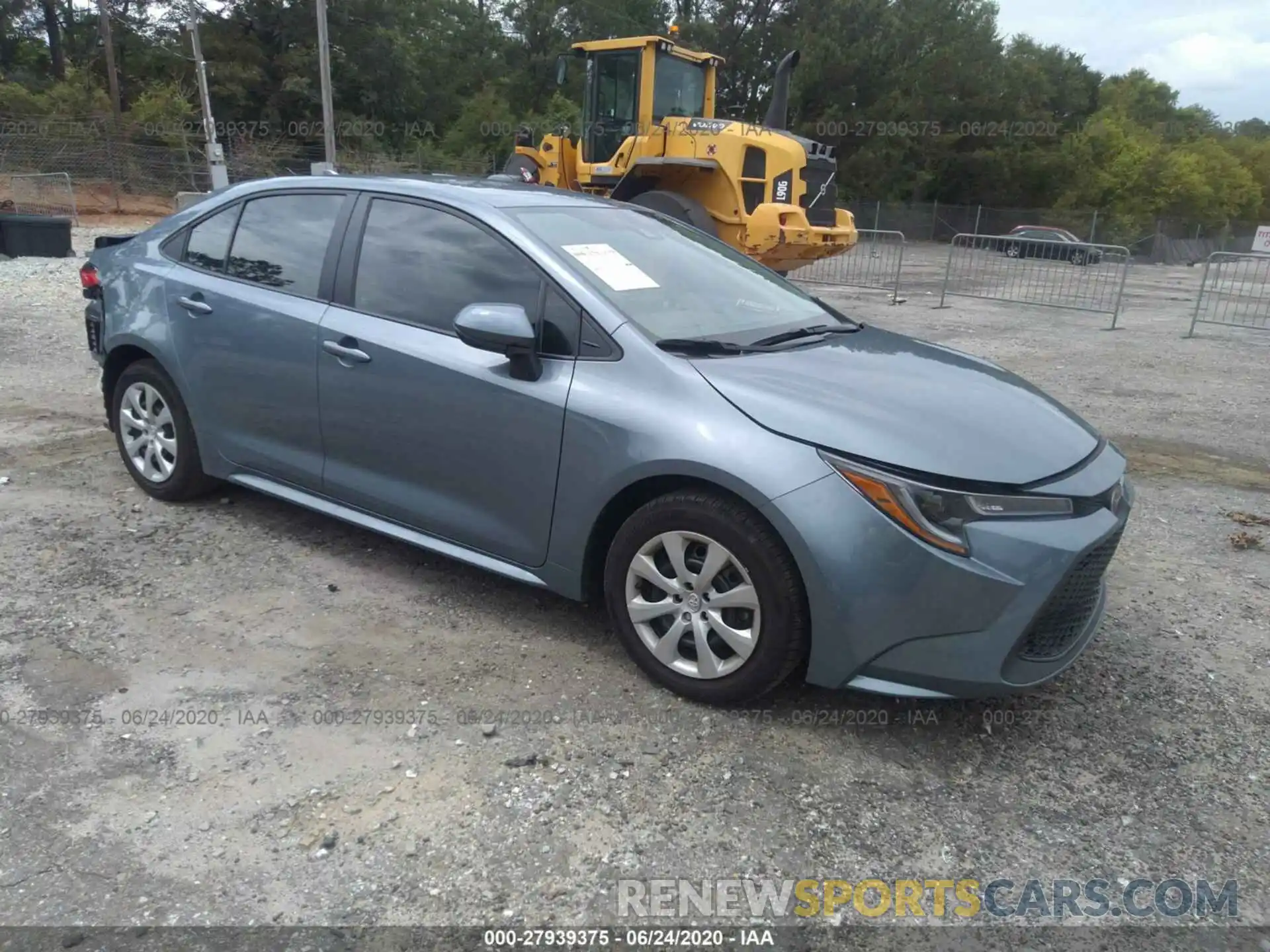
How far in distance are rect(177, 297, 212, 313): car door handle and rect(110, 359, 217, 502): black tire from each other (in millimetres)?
372

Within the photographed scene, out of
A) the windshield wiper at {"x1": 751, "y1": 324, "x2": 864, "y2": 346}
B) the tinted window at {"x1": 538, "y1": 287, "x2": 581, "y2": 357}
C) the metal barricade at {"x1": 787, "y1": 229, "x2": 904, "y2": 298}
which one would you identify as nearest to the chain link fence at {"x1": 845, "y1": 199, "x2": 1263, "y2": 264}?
the metal barricade at {"x1": 787, "y1": 229, "x2": 904, "y2": 298}

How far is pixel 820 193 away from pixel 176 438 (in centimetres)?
1079

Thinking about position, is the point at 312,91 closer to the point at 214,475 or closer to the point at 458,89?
the point at 458,89

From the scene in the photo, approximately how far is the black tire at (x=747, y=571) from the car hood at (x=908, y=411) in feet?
1.03

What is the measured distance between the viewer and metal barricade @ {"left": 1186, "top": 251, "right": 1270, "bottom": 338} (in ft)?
47.1

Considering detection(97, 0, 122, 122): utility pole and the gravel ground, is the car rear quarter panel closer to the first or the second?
the gravel ground

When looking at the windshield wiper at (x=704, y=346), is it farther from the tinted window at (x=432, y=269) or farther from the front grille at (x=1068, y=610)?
the front grille at (x=1068, y=610)

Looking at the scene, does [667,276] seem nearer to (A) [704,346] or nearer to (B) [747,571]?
(A) [704,346]

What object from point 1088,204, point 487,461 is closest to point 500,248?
point 487,461

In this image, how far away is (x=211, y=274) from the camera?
438 centimetres

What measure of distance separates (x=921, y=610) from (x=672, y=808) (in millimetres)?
908

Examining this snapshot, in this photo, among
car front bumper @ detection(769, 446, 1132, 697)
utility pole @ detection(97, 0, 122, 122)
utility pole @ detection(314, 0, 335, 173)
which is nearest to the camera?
car front bumper @ detection(769, 446, 1132, 697)

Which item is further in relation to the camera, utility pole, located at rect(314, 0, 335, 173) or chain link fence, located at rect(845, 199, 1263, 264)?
chain link fence, located at rect(845, 199, 1263, 264)

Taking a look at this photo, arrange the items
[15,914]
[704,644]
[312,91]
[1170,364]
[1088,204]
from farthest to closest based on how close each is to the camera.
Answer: [1088,204] → [312,91] → [1170,364] → [704,644] → [15,914]
